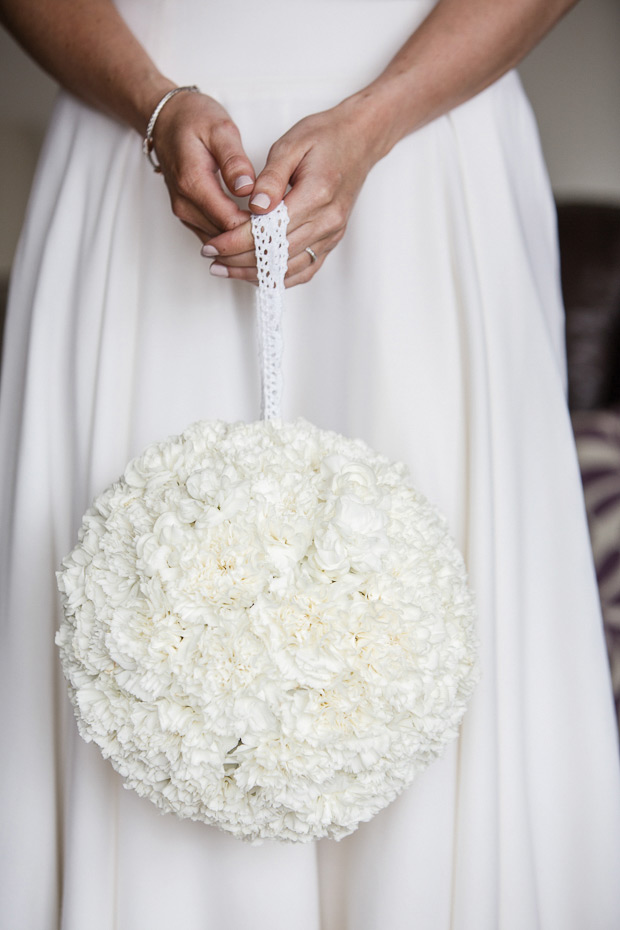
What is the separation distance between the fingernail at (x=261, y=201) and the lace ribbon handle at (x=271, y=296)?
0.01 m

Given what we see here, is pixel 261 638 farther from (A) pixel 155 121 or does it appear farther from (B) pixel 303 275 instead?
(A) pixel 155 121

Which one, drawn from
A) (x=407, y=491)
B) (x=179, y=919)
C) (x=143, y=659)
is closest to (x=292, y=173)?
(x=407, y=491)

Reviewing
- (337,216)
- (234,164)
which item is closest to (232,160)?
(234,164)

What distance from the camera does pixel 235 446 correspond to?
609 mm

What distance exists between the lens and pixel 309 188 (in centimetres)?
71

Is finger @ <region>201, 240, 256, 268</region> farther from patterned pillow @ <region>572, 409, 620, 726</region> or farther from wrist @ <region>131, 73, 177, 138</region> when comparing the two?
patterned pillow @ <region>572, 409, 620, 726</region>

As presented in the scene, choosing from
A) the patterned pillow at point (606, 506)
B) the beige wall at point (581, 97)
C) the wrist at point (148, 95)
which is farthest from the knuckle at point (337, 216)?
the beige wall at point (581, 97)

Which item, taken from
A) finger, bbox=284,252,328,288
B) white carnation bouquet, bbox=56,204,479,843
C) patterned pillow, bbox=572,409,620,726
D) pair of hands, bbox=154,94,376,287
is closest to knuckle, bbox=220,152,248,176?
pair of hands, bbox=154,94,376,287

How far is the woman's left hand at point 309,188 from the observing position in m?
0.70

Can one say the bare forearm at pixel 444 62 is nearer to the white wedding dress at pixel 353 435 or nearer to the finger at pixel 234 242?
the white wedding dress at pixel 353 435

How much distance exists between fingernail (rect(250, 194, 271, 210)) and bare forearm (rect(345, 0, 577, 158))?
168 millimetres

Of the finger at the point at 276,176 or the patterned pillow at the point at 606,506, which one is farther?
the patterned pillow at the point at 606,506

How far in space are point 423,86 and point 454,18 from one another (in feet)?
0.29

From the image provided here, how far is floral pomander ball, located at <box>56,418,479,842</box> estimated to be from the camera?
1.81ft
